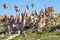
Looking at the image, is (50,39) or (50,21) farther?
(50,21)

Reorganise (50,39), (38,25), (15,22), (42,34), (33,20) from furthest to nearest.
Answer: (15,22)
(33,20)
(38,25)
(42,34)
(50,39)

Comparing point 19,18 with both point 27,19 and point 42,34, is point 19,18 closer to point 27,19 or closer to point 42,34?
point 27,19

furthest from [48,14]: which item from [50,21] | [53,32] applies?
[53,32]

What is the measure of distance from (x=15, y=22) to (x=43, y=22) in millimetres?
32312

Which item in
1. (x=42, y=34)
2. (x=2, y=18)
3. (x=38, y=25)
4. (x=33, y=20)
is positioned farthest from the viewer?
(x=2, y=18)

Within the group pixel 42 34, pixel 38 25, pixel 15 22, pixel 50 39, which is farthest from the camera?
pixel 15 22

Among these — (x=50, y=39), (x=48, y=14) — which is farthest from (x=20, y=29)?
(x=50, y=39)

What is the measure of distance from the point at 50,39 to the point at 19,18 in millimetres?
63421

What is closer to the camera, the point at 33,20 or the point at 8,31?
the point at 8,31

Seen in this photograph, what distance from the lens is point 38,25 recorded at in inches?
4412

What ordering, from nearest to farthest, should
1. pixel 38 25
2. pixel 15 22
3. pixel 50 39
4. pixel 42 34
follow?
Answer: pixel 50 39, pixel 42 34, pixel 38 25, pixel 15 22

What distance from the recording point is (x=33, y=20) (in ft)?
408

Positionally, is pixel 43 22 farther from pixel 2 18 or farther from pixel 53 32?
pixel 2 18

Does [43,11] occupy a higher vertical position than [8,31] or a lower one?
higher
